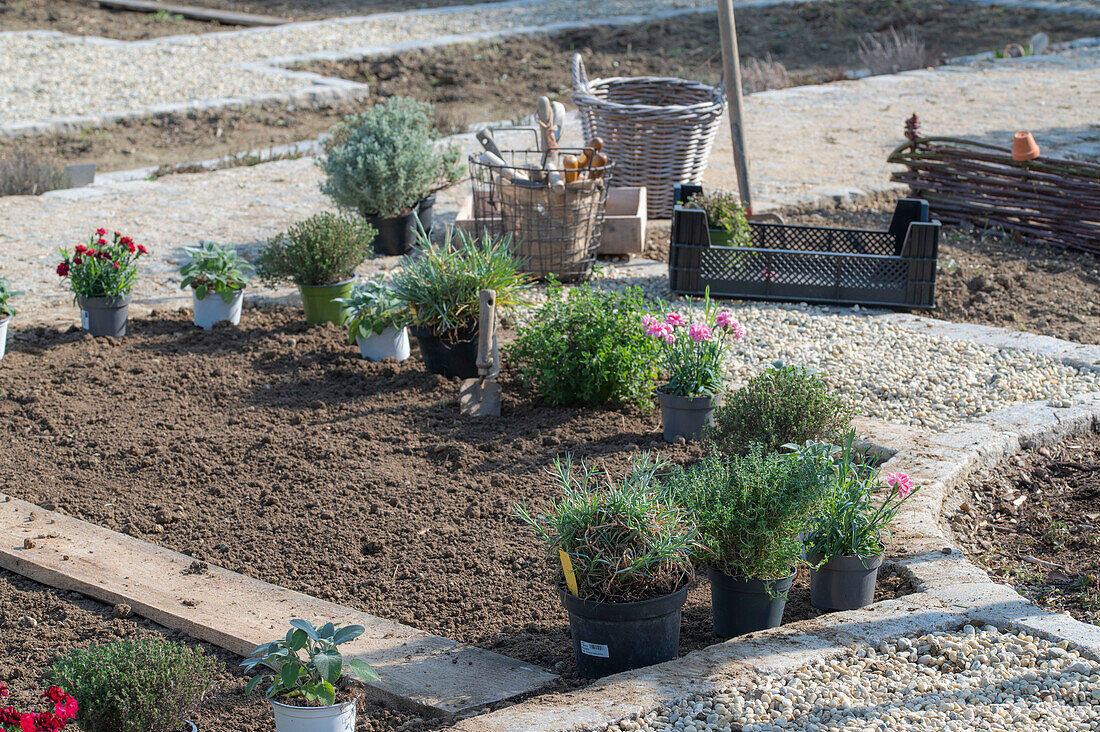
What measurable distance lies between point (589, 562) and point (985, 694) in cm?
105

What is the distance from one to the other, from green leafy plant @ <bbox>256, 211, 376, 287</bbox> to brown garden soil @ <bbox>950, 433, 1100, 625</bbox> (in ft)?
10.6

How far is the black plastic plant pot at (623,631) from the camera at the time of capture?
279cm

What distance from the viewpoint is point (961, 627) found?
9.71ft

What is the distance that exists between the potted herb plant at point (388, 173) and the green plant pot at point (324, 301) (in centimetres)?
93

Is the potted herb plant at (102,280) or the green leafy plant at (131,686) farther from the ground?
the potted herb plant at (102,280)

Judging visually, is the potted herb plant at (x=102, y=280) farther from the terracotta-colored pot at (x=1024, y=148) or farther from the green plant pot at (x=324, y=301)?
the terracotta-colored pot at (x=1024, y=148)

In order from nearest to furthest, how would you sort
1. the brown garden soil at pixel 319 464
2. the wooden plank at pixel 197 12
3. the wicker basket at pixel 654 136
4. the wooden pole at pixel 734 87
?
the brown garden soil at pixel 319 464 < the wooden pole at pixel 734 87 < the wicker basket at pixel 654 136 < the wooden plank at pixel 197 12

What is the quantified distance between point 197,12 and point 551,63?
6813 mm

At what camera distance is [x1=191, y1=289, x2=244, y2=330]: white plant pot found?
18.4 feet

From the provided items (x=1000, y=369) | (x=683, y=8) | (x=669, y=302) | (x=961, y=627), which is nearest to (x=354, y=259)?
(x=669, y=302)

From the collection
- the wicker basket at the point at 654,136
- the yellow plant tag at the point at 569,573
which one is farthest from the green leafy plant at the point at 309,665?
the wicker basket at the point at 654,136

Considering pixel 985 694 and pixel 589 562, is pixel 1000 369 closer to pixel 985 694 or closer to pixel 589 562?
pixel 985 694

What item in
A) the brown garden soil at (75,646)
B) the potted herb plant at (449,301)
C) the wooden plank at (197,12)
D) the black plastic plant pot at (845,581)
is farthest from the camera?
the wooden plank at (197,12)

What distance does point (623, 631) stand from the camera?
2803 millimetres
